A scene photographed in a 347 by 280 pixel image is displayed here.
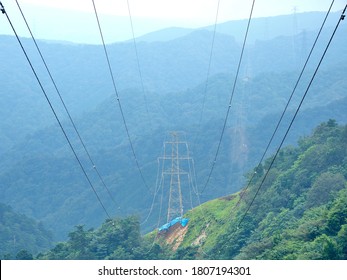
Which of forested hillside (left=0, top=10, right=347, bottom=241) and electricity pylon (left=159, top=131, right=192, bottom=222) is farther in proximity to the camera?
forested hillside (left=0, top=10, right=347, bottom=241)

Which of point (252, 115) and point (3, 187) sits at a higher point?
point (252, 115)

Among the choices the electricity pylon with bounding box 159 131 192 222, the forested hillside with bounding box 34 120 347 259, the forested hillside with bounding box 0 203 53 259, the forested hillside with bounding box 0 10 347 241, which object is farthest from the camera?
the forested hillside with bounding box 0 10 347 241

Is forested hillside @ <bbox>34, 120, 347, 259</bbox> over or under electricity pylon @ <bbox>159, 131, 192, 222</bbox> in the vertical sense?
under

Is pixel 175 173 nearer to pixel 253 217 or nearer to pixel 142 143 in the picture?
pixel 253 217

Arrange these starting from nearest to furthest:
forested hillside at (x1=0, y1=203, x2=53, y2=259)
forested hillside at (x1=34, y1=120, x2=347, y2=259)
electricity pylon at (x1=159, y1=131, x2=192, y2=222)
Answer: forested hillside at (x1=34, y1=120, x2=347, y2=259)
electricity pylon at (x1=159, y1=131, x2=192, y2=222)
forested hillside at (x1=0, y1=203, x2=53, y2=259)

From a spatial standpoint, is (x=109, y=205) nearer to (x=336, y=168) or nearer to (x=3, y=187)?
(x=3, y=187)

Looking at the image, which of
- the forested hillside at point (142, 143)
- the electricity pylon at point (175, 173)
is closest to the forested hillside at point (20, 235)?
the forested hillside at point (142, 143)

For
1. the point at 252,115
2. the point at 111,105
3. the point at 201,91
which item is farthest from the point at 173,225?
the point at 201,91

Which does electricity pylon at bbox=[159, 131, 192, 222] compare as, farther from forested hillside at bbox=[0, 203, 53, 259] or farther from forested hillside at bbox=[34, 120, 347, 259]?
forested hillside at bbox=[0, 203, 53, 259]

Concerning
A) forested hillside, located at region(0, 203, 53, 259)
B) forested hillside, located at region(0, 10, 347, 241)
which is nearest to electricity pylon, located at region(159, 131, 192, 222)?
forested hillside, located at region(0, 10, 347, 241)
